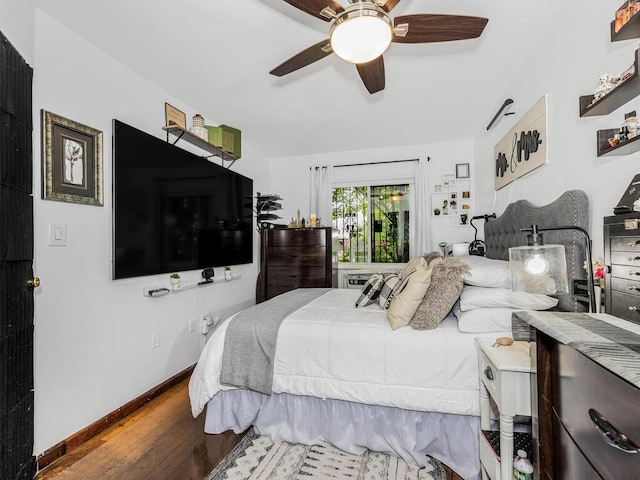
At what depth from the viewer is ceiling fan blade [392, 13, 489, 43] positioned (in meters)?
1.49

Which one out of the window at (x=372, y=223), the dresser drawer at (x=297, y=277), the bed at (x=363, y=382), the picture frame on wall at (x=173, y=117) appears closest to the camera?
the bed at (x=363, y=382)

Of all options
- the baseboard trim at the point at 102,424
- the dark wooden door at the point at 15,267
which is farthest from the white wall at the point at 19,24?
the baseboard trim at the point at 102,424

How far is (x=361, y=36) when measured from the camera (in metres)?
1.51

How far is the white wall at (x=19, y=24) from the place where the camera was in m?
1.42

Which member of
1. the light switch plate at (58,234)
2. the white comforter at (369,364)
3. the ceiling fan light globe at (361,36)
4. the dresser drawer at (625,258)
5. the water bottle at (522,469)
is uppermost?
the ceiling fan light globe at (361,36)

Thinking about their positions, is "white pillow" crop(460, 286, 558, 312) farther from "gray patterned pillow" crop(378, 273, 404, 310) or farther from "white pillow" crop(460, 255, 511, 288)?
"gray patterned pillow" crop(378, 273, 404, 310)

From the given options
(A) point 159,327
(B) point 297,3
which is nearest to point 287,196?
(A) point 159,327

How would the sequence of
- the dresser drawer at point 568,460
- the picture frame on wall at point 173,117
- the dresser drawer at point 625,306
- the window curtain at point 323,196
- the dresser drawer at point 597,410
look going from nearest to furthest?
the dresser drawer at point 597,410, the dresser drawer at point 568,460, the dresser drawer at point 625,306, the picture frame on wall at point 173,117, the window curtain at point 323,196

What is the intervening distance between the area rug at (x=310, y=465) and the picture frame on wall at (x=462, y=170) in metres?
3.32

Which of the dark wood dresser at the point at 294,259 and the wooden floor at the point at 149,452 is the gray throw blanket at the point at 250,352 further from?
the dark wood dresser at the point at 294,259

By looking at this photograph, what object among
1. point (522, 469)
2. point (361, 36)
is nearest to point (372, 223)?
point (361, 36)

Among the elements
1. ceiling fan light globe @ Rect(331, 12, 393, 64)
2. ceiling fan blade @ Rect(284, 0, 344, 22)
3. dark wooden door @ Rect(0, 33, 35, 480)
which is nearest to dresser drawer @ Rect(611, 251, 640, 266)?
ceiling fan light globe @ Rect(331, 12, 393, 64)

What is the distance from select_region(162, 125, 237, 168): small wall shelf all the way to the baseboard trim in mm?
2030

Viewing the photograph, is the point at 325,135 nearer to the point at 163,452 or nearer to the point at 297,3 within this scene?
the point at 297,3
